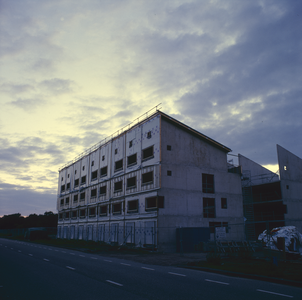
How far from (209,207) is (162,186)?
806cm

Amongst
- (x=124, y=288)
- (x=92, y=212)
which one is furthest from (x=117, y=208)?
(x=124, y=288)

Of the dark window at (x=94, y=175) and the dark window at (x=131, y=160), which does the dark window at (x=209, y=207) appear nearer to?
the dark window at (x=131, y=160)

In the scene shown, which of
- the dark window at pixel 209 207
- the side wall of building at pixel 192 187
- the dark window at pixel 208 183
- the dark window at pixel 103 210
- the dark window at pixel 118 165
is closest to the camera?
the side wall of building at pixel 192 187

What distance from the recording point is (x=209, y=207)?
37281 mm

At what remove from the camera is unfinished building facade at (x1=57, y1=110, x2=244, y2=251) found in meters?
33.6

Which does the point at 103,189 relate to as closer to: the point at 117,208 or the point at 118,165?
the point at 117,208

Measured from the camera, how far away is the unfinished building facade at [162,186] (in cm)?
3359

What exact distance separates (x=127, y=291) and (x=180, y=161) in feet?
90.7

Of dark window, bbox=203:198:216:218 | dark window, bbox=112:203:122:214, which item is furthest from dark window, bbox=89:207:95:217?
dark window, bbox=203:198:216:218

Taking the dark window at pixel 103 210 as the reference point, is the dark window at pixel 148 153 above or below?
above

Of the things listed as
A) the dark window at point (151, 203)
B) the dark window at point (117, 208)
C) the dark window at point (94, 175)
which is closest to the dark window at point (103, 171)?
the dark window at point (94, 175)

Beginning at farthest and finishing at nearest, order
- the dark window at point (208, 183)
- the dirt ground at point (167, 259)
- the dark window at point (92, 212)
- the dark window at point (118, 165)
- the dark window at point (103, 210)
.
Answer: the dark window at point (92, 212)
the dark window at point (103, 210)
the dark window at point (118, 165)
the dark window at point (208, 183)
the dirt ground at point (167, 259)

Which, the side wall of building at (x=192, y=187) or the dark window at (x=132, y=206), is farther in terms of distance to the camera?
the dark window at (x=132, y=206)

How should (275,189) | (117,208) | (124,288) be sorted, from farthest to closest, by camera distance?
(275,189), (117,208), (124,288)
